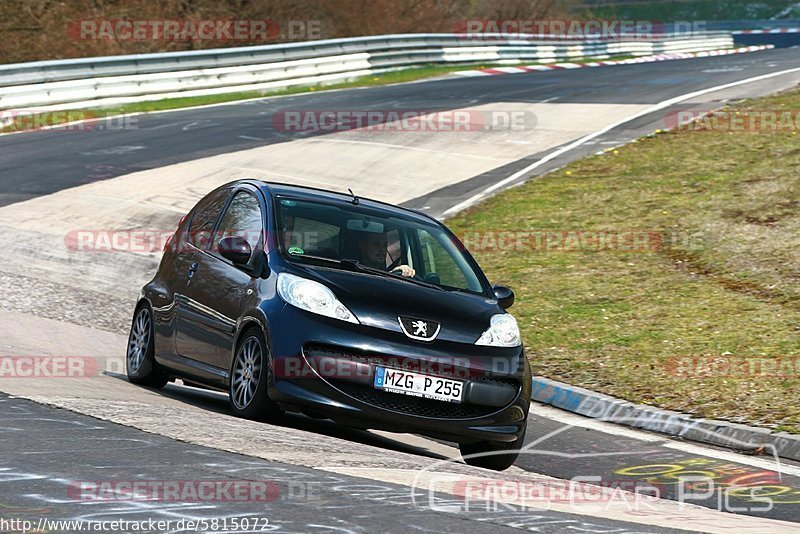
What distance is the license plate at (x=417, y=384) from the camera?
24.6 ft

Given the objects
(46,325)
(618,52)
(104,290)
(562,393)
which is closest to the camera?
(562,393)

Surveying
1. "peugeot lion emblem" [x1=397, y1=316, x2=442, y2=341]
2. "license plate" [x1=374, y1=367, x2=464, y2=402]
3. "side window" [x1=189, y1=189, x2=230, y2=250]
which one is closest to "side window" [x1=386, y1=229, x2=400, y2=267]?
"peugeot lion emblem" [x1=397, y1=316, x2=442, y2=341]

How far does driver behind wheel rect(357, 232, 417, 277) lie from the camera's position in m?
8.52

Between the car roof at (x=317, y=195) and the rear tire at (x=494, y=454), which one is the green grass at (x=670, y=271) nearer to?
the rear tire at (x=494, y=454)

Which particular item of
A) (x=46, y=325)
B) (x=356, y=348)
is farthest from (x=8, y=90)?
(x=356, y=348)

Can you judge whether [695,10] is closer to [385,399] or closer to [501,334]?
[501,334]

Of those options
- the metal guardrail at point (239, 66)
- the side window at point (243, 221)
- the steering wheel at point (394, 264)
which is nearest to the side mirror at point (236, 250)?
the side window at point (243, 221)

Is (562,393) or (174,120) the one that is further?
(174,120)

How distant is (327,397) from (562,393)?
3.21 m

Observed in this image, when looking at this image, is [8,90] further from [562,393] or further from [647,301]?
[562,393]

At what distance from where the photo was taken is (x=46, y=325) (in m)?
11.9

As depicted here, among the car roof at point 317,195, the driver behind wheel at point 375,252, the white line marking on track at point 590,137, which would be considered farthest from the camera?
the white line marking on track at point 590,137

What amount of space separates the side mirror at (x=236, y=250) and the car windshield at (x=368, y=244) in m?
0.23

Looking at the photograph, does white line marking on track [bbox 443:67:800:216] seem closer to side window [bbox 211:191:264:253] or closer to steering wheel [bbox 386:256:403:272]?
side window [bbox 211:191:264:253]
